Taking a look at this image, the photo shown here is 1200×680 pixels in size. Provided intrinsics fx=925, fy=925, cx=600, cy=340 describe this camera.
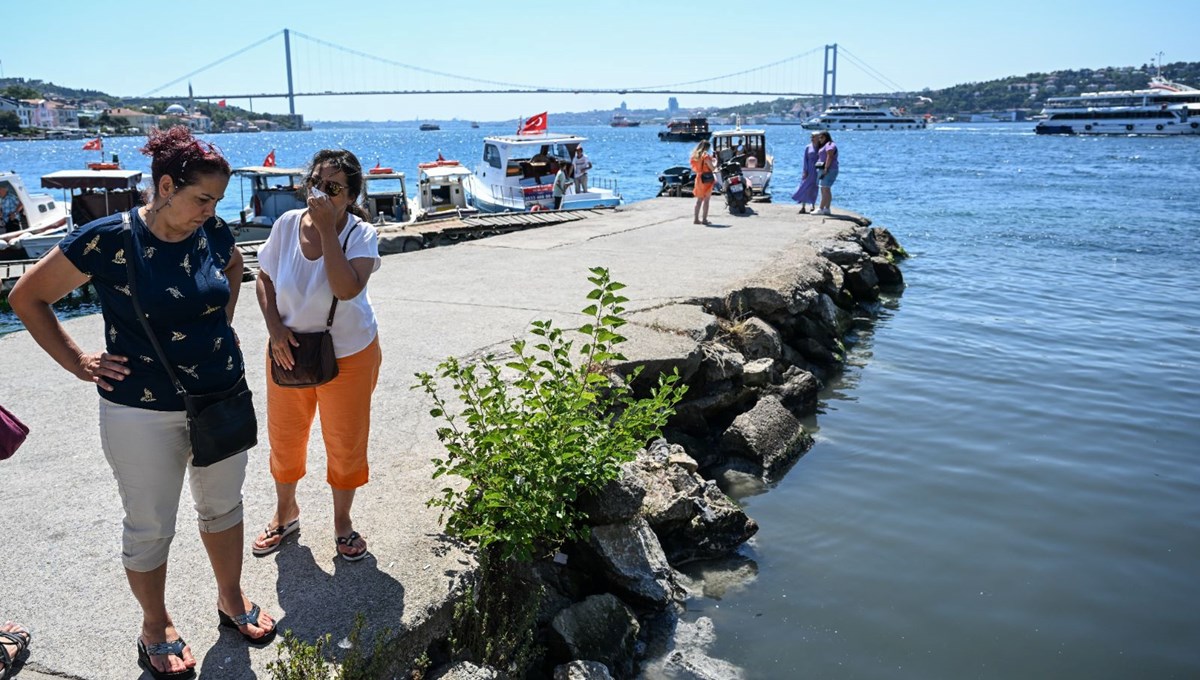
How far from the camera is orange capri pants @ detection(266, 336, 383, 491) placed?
4.02 m

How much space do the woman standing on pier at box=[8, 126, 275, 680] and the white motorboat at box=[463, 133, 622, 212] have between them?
20.3 m

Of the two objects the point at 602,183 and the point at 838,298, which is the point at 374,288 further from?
the point at 602,183

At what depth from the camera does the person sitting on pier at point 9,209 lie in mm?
20953

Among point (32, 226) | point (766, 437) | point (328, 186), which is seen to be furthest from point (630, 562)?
point (32, 226)

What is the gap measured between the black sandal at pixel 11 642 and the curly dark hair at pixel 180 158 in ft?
5.72

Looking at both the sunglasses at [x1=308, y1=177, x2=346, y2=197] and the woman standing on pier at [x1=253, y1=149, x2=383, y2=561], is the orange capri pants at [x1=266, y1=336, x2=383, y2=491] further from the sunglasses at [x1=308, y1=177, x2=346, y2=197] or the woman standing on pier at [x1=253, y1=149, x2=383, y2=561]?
the sunglasses at [x1=308, y1=177, x2=346, y2=197]

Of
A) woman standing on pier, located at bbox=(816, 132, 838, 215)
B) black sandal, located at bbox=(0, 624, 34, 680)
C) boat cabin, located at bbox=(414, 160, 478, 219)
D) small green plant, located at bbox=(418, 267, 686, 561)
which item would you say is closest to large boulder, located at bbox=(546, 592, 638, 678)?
small green plant, located at bbox=(418, 267, 686, 561)

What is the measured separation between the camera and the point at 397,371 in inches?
271

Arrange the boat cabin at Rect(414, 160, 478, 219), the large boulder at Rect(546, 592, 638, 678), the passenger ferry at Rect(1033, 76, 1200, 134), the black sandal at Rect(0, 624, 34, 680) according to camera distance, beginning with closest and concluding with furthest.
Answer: the black sandal at Rect(0, 624, 34, 680)
the large boulder at Rect(546, 592, 638, 678)
the boat cabin at Rect(414, 160, 478, 219)
the passenger ferry at Rect(1033, 76, 1200, 134)

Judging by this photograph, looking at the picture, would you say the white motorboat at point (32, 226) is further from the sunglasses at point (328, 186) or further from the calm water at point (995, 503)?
the sunglasses at point (328, 186)

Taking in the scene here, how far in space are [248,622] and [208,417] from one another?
0.83m

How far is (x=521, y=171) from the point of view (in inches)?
983

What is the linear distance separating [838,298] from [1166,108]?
94.0 metres

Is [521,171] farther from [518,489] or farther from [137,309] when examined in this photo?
[137,309]
